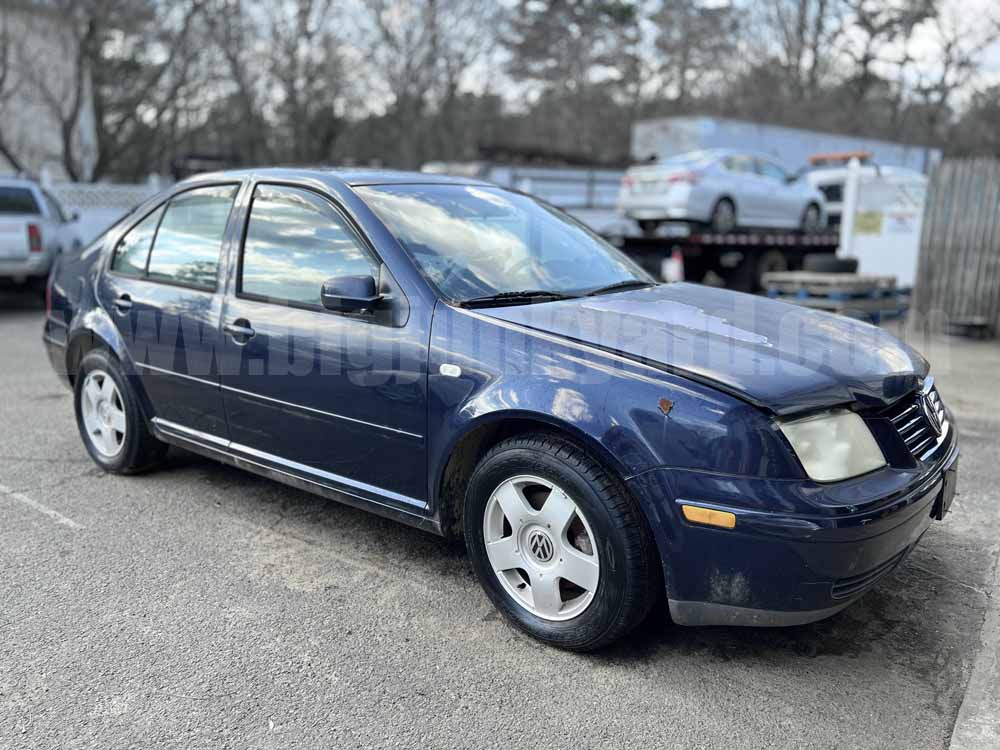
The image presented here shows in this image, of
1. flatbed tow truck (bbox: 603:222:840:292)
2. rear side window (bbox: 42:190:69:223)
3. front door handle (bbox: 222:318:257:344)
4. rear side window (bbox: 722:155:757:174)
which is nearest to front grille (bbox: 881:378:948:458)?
front door handle (bbox: 222:318:257:344)

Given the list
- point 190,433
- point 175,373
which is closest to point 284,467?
point 190,433

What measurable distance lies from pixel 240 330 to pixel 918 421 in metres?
2.72

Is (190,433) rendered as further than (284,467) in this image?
Yes

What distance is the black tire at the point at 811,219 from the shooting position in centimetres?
1578

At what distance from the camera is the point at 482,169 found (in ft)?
50.8

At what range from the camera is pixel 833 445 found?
2.60 m

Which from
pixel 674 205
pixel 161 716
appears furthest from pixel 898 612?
pixel 674 205

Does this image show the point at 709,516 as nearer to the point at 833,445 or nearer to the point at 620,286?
the point at 833,445

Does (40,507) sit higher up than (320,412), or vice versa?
(320,412)

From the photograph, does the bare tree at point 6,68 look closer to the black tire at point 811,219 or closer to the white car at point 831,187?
the black tire at point 811,219

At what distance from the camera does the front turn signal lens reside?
250 cm

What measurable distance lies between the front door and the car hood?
1.62 feet

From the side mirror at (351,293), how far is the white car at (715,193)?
1102 centimetres

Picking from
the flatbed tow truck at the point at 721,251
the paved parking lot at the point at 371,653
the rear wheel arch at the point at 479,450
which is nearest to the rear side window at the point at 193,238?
the paved parking lot at the point at 371,653
